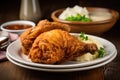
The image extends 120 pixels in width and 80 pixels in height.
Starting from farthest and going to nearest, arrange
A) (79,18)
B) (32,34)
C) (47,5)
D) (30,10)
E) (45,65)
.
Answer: (47,5) < (30,10) < (79,18) < (32,34) < (45,65)

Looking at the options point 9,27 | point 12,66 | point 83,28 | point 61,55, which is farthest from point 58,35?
point 9,27

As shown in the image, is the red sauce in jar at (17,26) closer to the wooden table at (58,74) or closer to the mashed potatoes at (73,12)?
the mashed potatoes at (73,12)

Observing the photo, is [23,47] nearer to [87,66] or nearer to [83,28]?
[87,66]

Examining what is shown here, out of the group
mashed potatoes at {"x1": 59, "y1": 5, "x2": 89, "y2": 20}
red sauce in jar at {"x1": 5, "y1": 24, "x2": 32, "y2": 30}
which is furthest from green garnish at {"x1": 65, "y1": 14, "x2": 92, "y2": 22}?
red sauce in jar at {"x1": 5, "y1": 24, "x2": 32, "y2": 30}

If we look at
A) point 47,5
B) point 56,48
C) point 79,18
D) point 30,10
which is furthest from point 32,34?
point 47,5

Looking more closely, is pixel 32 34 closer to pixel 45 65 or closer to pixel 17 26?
pixel 45 65

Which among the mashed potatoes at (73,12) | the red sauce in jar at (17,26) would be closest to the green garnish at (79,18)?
the mashed potatoes at (73,12)

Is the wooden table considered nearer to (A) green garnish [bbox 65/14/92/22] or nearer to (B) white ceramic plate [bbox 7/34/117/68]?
(B) white ceramic plate [bbox 7/34/117/68]
